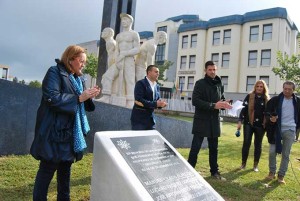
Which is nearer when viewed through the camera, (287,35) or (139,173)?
(139,173)

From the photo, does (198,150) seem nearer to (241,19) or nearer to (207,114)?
(207,114)

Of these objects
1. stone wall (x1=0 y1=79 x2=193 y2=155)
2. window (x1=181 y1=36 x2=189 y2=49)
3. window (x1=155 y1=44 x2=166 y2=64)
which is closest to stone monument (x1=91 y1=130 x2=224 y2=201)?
stone wall (x1=0 y1=79 x2=193 y2=155)

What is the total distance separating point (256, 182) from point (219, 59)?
3656cm

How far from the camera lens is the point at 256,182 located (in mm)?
5961

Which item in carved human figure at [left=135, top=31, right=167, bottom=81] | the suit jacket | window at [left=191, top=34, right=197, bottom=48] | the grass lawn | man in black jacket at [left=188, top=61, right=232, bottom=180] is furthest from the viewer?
window at [left=191, top=34, right=197, bottom=48]

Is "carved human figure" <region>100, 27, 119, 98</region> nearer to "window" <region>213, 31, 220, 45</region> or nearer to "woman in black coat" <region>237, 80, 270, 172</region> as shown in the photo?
"woman in black coat" <region>237, 80, 270, 172</region>

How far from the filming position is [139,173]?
2854mm

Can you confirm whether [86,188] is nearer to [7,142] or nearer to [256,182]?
[7,142]

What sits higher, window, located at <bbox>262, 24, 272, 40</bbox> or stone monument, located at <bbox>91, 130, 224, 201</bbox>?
window, located at <bbox>262, 24, 272, 40</bbox>

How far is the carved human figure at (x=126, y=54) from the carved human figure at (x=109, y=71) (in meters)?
0.23

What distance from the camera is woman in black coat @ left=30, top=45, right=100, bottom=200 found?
10.3ft

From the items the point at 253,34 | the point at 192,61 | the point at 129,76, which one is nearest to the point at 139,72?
the point at 129,76

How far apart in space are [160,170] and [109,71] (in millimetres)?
7508

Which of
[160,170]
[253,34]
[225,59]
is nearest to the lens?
[160,170]
